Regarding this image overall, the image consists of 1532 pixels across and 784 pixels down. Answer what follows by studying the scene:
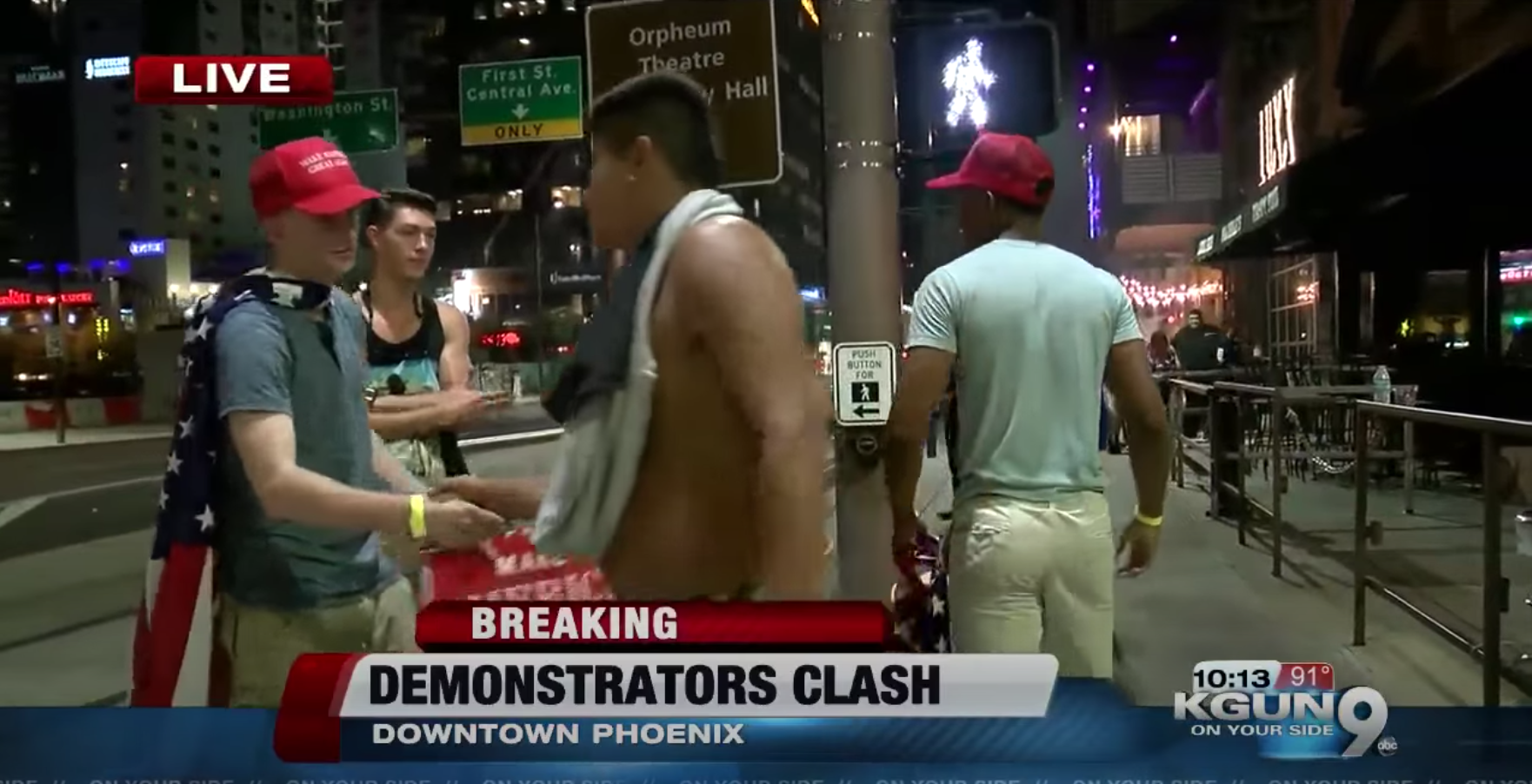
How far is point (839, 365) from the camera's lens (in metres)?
2.41

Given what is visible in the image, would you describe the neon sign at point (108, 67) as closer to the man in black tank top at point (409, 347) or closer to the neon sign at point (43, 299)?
the neon sign at point (43, 299)

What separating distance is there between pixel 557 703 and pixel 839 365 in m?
0.82

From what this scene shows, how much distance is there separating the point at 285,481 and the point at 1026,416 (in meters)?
1.25

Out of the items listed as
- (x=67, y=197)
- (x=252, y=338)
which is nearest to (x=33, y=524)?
(x=67, y=197)

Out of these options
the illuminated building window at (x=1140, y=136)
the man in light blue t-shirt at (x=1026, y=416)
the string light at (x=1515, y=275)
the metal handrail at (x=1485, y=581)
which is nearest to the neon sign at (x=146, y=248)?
the man in light blue t-shirt at (x=1026, y=416)

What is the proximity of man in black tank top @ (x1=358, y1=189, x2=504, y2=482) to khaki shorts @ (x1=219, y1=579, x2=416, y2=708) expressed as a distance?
25 cm

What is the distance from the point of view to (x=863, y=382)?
2.44m

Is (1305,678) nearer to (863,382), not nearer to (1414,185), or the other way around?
(863,382)

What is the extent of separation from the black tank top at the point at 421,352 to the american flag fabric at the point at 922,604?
0.81 meters

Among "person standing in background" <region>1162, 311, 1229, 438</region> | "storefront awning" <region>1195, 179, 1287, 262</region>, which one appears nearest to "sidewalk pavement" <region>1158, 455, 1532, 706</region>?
"person standing in background" <region>1162, 311, 1229, 438</region>

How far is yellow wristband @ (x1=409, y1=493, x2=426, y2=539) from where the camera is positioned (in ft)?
6.70

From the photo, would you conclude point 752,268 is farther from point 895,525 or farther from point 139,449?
point 139,449

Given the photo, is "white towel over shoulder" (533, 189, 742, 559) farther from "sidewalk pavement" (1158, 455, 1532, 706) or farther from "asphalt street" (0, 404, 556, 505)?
"sidewalk pavement" (1158, 455, 1532, 706)

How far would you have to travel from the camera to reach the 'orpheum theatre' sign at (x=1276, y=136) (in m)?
2.96
